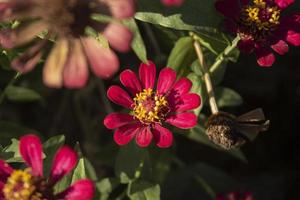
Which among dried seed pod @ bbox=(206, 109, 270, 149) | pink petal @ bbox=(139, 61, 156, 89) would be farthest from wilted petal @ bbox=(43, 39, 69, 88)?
dried seed pod @ bbox=(206, 109, 270, 149)

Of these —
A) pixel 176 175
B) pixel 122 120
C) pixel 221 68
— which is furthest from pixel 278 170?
pixel 122 120

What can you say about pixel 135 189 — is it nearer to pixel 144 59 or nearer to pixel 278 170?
pixel 144 59

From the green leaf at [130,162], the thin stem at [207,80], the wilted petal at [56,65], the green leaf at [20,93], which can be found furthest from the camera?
the green leaf at [20,93]

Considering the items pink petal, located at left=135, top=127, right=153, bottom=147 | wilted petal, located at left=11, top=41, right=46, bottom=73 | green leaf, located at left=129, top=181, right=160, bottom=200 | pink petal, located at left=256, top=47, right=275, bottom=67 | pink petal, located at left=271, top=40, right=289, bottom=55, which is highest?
wilted petal, located at left=11, top=41, right=46, bottom=73

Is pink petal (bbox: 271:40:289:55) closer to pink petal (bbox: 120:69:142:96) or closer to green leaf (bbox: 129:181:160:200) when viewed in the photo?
pink petal (bbox: 120:69:142:96)

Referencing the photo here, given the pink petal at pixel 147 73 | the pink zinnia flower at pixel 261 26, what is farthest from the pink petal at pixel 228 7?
the pink petal at pixel 147 73

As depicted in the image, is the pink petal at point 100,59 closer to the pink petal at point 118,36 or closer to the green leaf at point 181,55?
the pink petal at point 118,36
